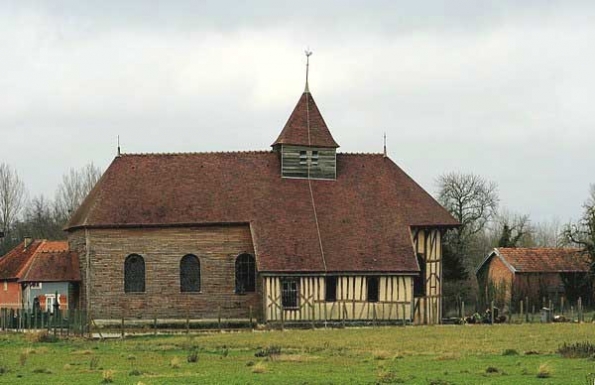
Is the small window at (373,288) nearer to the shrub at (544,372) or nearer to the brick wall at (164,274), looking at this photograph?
the brick wall at (164,274)

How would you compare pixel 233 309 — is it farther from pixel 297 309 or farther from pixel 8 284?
pixel 8 284

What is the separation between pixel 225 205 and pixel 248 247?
2539 millimetres

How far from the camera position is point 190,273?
51.8m

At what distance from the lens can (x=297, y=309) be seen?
50906 mm

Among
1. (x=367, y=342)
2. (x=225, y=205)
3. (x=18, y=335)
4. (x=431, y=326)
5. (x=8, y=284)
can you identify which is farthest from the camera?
(x=8, y=284)

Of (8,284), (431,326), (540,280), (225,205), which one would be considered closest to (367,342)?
(431,326)

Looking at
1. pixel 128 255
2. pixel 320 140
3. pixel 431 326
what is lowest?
pixel 431 326

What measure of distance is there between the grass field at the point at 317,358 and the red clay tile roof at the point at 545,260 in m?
16.0

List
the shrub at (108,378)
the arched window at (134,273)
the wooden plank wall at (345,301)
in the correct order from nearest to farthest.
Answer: the shrub at (108,378) < the wooden plank wall at (345,301) < the arched window at (134,273)

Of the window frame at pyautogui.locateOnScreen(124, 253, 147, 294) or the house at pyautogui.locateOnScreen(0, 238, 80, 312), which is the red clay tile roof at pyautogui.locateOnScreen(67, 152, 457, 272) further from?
the house at pyautogui.locateOnScreen(0, 238, 80, 312)

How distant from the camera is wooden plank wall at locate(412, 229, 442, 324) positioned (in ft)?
173

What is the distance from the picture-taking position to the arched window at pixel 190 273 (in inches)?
2034

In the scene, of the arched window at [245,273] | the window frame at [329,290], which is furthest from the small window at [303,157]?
the window frame at [329,290]

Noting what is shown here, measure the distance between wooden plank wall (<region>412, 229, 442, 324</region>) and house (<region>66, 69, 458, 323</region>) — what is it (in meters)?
0.06
